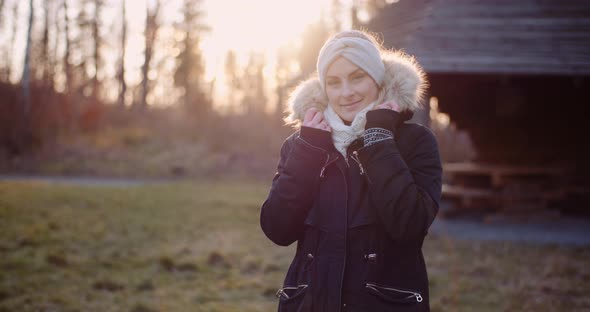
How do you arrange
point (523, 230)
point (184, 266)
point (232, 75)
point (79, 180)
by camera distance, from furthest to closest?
point (232, 75)
point (79, 180)
point (523, 230)
point (184, 266)

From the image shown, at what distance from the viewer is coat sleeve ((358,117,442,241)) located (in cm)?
216

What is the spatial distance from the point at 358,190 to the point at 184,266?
4.78 m

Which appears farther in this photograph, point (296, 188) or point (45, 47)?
point (45, 47)

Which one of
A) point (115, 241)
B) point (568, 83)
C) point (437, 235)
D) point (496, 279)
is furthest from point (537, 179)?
point (115, 241)

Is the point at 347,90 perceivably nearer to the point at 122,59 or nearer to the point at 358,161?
the point at 358,161

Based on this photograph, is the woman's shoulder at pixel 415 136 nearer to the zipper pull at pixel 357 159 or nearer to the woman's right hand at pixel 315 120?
the zipper pull at pixel 357 159

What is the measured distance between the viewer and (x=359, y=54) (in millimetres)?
2441

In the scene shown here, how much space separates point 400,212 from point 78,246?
6.42 meters

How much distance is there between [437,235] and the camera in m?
9.06

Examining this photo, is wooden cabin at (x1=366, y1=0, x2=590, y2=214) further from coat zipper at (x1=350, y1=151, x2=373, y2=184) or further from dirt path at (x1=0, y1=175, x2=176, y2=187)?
dirt path at (x1=0, y1=175, x2=176, y2=187)

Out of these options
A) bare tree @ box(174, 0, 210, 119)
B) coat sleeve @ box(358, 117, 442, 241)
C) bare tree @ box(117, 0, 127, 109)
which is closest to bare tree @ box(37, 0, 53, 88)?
bare tree @ box(117, 0, 127, 109)

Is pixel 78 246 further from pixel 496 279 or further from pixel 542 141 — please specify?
pixel 542 141

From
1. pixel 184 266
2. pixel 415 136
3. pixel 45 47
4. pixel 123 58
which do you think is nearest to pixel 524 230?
pixel 184 266

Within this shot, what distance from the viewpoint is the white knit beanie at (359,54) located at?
8.02 ft
